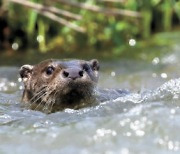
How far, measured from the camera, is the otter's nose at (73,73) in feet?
16.2

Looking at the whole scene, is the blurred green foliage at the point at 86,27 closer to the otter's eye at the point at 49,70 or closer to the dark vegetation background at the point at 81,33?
the dark vegetation background at the point at 81,33

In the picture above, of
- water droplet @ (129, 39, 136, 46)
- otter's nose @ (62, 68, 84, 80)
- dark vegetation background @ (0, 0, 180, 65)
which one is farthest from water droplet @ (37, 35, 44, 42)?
otter's nose @ (62, 68, 84, 80)

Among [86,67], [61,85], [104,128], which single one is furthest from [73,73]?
[104,128]

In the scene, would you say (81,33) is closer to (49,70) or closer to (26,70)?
(26,70)

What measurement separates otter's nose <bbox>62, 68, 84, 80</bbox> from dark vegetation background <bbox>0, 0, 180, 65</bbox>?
13.2ft

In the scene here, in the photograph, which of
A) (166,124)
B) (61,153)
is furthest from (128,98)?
(61,153)

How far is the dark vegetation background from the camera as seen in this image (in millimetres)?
9327

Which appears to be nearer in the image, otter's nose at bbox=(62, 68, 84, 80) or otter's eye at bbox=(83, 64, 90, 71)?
otter's nose at bbox=(62, 68, 84, 80)

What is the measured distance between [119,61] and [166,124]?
16.2ft

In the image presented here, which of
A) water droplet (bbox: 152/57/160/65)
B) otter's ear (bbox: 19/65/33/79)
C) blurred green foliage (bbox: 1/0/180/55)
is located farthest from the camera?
blurred green foliage (bbox: 1/0/180/55)

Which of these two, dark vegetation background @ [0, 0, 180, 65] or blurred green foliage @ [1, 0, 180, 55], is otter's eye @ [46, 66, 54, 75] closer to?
dark vegetation background @ [0, 0, 180, 65]

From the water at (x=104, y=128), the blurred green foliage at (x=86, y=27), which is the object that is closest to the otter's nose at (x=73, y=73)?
the water at (x=104, y=128)

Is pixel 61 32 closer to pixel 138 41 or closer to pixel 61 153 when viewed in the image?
pixel 138 41

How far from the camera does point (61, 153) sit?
148 inches
